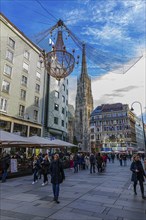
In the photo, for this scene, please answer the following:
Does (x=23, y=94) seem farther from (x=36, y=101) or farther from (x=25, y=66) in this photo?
(x=25, y=66)

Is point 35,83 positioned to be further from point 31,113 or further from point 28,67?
point 31,113

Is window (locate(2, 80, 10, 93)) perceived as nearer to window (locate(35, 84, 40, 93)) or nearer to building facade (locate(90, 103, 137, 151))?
window (locate(35, 84, 40, 93))

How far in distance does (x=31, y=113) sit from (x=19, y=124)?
441 centimetres

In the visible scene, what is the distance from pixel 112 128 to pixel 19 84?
69.1m

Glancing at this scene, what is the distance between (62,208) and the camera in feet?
21.0

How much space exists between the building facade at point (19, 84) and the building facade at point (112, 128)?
58.0 metres

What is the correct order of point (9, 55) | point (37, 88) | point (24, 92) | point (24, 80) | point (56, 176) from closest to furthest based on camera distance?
point (56, 176) → point (9, 55) → point (24, 92) → point (24, 80) → point (37, 88)

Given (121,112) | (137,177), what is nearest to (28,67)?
(137,177)

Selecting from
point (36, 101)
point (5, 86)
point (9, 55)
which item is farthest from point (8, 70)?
point (36, 101)

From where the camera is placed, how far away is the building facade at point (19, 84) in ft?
90.4

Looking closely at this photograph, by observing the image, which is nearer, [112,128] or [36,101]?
[36,101]

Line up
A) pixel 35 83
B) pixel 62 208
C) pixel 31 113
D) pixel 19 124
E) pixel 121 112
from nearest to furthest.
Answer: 1. pixel 62 208
2. pixel 19 124
3. pixel 31 113
4. pixel 35 83
5. pixel 121 112

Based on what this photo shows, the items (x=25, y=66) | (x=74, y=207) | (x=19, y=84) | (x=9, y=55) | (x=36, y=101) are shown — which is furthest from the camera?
(x=36, y=101)

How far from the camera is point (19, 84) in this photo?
1217 inches
